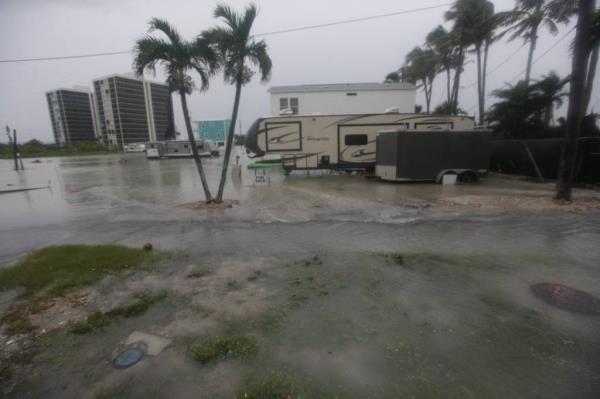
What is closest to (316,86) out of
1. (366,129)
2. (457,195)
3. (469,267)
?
(366,129)

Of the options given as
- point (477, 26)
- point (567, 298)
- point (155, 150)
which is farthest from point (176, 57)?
point (155, 150)

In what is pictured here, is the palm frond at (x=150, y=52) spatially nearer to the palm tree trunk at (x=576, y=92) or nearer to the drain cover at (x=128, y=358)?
the drain cover at (x=128, y=358)

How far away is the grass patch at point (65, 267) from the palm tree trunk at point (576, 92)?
1139cm

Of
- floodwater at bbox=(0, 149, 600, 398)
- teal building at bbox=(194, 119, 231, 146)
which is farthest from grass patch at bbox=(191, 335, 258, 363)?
teal building at bbox=(194, 119, 231, 146)

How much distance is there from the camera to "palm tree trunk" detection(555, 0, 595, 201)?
24.7 feet

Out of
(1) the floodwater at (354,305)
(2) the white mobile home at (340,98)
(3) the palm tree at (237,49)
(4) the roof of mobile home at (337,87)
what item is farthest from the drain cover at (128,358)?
(4) the roof of mobile home at (337,87)

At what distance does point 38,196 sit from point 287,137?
1198cm

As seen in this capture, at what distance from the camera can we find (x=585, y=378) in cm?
228

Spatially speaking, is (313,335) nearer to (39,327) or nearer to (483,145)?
(39,327)

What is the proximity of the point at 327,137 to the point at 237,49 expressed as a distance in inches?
333

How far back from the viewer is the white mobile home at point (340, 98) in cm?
2300

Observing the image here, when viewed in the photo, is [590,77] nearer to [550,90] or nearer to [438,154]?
[550,90]

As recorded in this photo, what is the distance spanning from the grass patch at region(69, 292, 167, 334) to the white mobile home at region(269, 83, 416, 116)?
2092 cm

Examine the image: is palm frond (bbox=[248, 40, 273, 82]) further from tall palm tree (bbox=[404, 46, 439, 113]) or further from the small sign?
tall palm tree (bbox=[404, 46, 439, 113])
